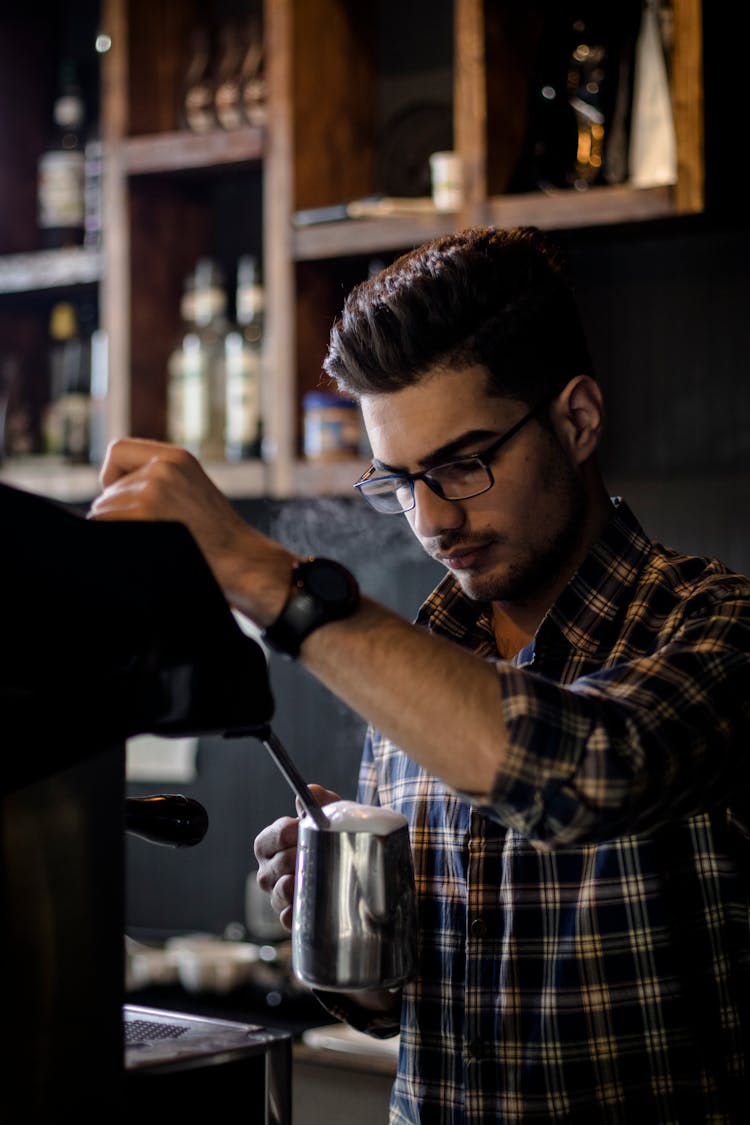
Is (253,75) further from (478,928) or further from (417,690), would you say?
(417,690)

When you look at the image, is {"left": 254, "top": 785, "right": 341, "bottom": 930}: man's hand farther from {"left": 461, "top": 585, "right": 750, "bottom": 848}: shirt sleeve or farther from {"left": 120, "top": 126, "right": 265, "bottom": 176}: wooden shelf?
{"left": 120, "top": 126, "right": 265, "bottom": 176}: wooden shelf

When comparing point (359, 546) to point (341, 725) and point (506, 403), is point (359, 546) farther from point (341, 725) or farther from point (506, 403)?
point (506, 403)

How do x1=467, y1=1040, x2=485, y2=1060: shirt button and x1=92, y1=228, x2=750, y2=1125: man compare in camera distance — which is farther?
x1=467, y1=1040, x2=485, y2=1060: shirt button

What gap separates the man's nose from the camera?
1.34 meters

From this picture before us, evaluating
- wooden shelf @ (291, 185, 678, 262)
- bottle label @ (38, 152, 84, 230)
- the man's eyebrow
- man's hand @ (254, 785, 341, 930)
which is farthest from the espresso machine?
bottle label @ (38, 152, 84, 230)

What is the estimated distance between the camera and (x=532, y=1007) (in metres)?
1.25

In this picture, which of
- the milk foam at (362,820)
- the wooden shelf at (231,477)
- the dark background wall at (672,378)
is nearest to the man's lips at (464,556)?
the milk foam at (362,820)

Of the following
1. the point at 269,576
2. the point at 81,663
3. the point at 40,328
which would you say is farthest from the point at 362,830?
the point at 40,328

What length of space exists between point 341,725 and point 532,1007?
147 centimetres

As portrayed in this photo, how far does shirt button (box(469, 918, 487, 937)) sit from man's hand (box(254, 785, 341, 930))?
17 cm

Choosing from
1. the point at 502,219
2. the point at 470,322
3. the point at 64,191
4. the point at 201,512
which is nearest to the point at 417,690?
the point at 201,512

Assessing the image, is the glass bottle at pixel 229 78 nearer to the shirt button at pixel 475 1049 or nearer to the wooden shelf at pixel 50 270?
the wooden shelf at pixel 50 270

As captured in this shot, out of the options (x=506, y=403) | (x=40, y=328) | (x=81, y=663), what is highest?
(x=40, y=328)

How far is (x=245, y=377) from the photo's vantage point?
249cm
